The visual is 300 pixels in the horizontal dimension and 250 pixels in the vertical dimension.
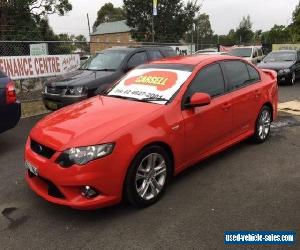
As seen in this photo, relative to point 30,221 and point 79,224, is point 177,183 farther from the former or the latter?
point 30,221

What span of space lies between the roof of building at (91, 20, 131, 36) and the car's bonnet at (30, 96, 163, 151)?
288 ft

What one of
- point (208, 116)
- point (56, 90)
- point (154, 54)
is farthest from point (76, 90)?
point (208, 116)

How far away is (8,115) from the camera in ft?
21.4

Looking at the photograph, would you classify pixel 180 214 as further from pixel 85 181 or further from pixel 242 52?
pixel 242 52

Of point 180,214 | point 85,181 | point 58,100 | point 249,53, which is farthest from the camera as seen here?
point 249,53

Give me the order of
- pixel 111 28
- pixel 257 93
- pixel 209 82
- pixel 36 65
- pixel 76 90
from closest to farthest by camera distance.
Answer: pixel 209 82 < pixel 257 93 < pixel 76 90 < pixel 36 65 < pixel 111 28

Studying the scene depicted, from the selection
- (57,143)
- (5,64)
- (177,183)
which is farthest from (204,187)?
(5,64)

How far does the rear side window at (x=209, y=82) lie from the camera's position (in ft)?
16.8

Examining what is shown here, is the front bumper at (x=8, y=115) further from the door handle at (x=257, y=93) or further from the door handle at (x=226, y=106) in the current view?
the door handle at (x=257, y=93)

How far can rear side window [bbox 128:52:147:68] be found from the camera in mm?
9655

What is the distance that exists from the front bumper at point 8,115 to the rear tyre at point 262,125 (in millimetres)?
4014

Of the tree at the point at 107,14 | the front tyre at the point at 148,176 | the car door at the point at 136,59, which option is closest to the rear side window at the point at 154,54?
the car door at the point at 136,59

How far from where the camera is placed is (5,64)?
420 inches

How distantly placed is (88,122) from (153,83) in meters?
1.22
